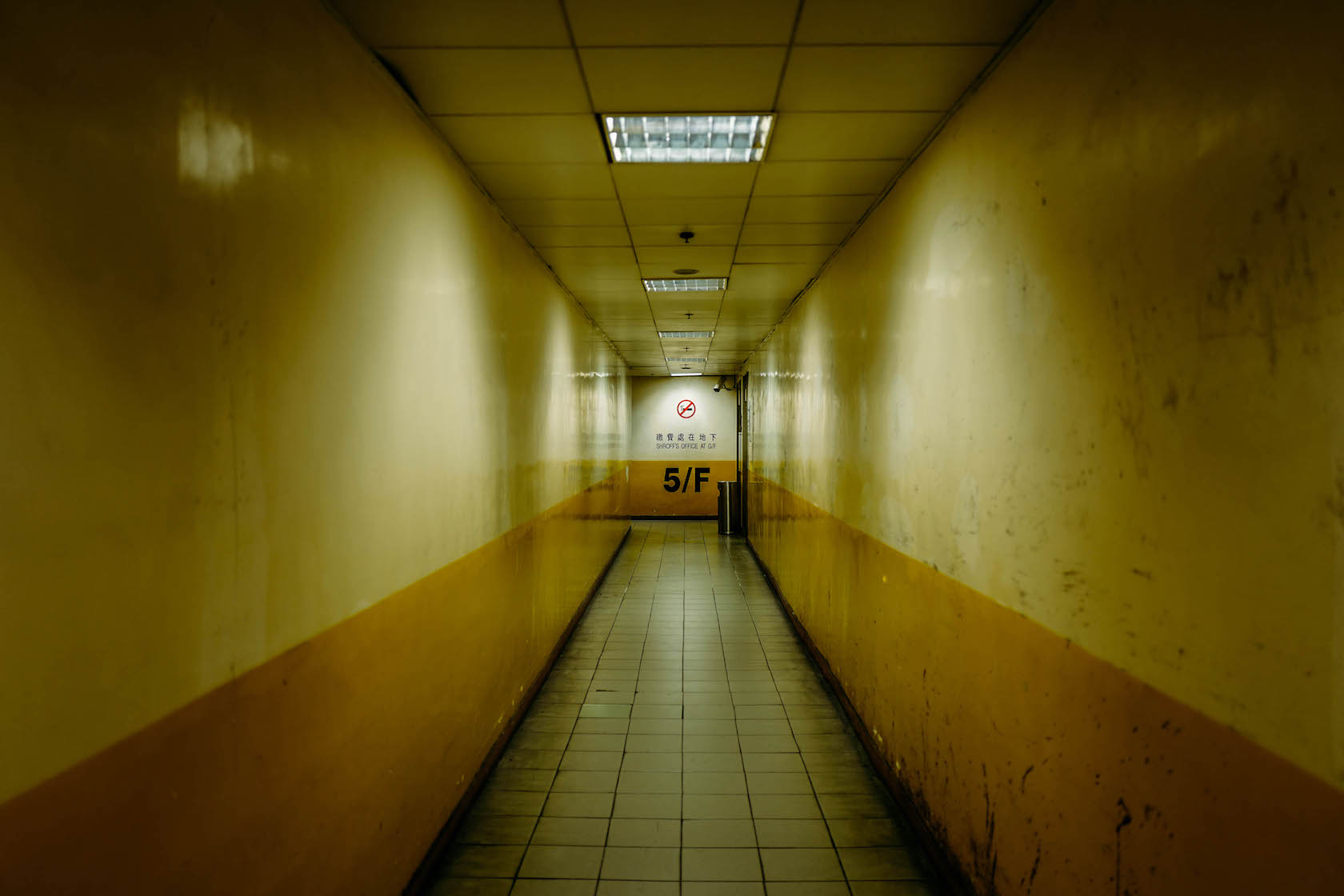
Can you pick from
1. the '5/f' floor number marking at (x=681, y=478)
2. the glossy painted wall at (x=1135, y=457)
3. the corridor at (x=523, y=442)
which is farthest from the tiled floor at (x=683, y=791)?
the '5/f' floor number marking at (x=681, y=478)

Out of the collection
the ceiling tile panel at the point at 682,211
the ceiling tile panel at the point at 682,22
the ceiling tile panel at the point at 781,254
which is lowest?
the ceiling tile panel at the point at 682,22

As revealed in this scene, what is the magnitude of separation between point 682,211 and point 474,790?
306cm

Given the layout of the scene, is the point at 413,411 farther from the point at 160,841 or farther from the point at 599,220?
the point at 599,220

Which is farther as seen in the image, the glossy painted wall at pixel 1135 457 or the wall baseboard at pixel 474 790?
the wall baseboard at pixel 474 790

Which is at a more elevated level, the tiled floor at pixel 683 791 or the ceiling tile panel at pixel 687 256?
the ceiling tile panel at pixel 687 256

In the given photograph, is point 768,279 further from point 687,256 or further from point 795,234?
point 795,234

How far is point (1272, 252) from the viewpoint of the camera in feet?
3.76

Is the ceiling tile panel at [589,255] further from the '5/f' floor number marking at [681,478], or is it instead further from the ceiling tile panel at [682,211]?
the '5/f' floor number marking at [681,478]

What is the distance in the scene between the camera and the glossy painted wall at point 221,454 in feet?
3.27

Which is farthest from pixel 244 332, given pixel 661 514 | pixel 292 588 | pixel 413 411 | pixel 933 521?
pixel 661 514

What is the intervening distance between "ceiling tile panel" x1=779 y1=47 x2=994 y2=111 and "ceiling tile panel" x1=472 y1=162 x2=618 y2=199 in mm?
1042

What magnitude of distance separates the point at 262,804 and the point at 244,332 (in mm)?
1072

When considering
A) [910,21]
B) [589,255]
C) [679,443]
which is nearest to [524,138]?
[910,21]

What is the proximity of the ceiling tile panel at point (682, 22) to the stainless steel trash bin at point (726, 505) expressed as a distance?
9539 millimetres
